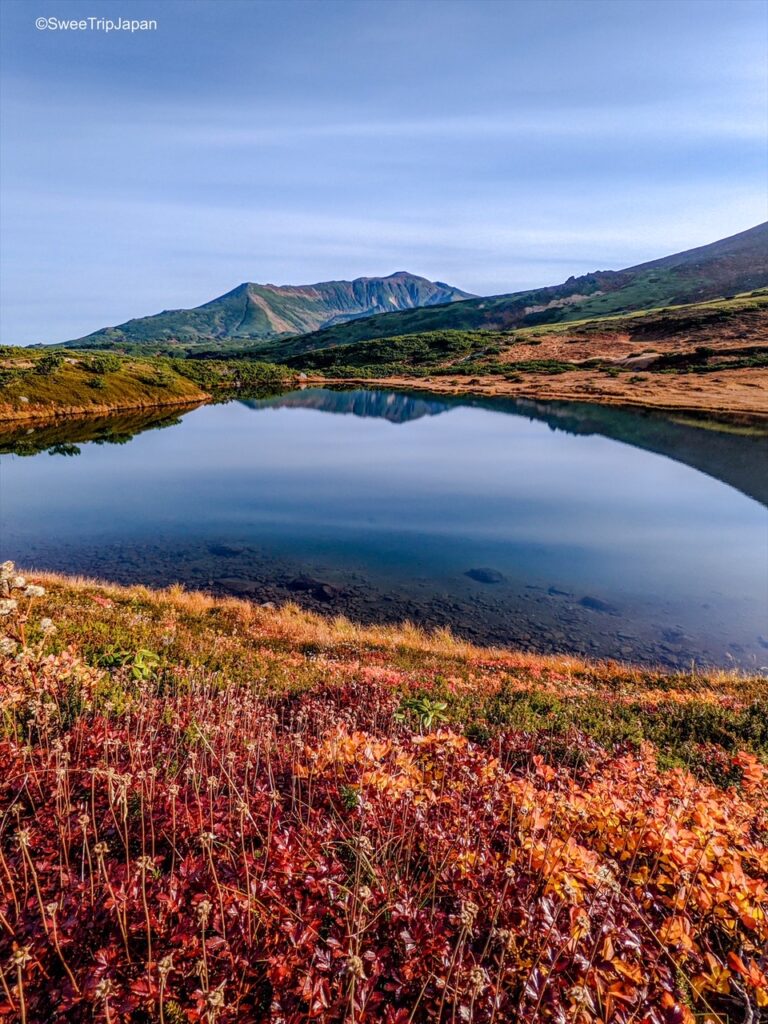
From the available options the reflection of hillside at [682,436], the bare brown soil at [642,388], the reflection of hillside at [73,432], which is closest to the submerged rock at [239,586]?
the reflection of hillside at [682,436]

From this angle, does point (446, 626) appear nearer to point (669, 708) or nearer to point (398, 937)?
point (669, 708)

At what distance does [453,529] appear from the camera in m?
33.6

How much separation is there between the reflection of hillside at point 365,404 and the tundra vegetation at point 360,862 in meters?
78.5

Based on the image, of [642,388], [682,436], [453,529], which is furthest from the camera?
[642,388]

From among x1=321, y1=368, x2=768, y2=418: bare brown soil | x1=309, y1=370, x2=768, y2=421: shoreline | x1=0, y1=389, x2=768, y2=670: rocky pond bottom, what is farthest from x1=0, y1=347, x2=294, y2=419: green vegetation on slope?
x1=321, y1=368, x2=768, y2=418: bare brown soil

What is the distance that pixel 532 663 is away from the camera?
16781mm

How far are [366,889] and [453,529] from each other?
3025 centimetres

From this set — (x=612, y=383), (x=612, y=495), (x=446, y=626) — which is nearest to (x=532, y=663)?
(x=446, y=626)

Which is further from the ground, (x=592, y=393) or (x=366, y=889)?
(x=592, y=393)

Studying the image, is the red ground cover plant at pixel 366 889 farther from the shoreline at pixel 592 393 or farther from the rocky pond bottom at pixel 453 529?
the shoreline at pixel 592 393

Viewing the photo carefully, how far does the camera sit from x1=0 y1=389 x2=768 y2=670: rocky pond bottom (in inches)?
888

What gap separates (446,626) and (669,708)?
10.0 m

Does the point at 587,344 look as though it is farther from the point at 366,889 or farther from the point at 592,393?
the point at 366,889

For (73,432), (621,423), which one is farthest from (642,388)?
(73,432)
